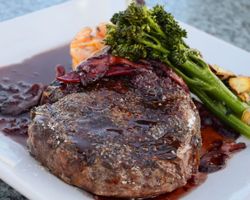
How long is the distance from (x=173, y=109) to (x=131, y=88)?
28 centimetres

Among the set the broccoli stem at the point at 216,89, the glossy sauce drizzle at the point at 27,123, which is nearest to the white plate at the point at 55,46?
the glossy sauce drizzle at the point at 27,123

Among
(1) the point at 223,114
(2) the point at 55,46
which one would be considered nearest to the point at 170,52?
(1) the point at 223,114

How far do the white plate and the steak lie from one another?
3.7 inches

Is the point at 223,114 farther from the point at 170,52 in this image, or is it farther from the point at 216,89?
the point at 170,52

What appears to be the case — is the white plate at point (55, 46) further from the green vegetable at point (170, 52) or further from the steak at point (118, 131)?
the green vegetable at point (170, 52)

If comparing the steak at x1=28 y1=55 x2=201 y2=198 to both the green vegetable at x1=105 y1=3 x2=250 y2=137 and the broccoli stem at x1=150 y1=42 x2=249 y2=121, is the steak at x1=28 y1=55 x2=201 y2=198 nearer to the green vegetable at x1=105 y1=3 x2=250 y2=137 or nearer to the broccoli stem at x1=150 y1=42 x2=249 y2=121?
the green vegetable at x1=105 y1=3 x2=250 y2=137

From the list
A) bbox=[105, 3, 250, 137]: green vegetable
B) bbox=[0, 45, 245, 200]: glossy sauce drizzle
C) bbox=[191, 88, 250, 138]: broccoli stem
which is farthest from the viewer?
bbox=[191, 88, 250, 138]: broccoli stem

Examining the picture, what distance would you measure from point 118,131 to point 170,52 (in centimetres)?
87

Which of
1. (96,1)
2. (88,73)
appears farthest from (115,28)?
(96,1)

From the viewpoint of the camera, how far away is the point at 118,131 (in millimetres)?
2982

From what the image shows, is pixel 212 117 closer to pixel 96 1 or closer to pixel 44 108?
pixel 44 108

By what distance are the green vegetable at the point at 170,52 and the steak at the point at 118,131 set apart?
0.48 ft

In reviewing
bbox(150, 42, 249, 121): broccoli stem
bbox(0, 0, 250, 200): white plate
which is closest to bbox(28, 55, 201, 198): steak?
bbox(0, 0, 250, 200): white plate

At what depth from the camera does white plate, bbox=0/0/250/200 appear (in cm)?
295
